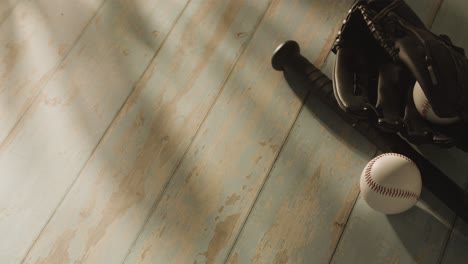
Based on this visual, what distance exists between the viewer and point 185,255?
1095 mm

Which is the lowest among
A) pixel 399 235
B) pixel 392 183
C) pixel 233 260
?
pixel 233 260

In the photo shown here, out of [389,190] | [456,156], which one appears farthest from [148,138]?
[456,156]

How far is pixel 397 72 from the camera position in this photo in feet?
3.44

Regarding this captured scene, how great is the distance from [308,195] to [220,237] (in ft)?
0.74

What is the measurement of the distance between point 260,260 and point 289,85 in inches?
17.5

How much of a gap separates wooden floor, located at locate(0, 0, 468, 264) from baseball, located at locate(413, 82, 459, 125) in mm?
143

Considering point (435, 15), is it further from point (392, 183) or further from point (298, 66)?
point (392, 183)

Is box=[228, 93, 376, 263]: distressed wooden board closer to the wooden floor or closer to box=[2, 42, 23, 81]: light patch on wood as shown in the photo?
the wooden floor

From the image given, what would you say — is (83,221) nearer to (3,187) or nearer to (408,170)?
(3,187)

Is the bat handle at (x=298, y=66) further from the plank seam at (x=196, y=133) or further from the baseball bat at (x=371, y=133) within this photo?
the plank seam at (x=196, y=133)

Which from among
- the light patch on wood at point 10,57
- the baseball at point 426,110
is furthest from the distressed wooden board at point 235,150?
the light patch on wood at point 10,57

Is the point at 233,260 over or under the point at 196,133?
under

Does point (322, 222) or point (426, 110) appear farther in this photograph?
point (322, 222)

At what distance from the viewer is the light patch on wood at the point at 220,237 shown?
3.57ft
